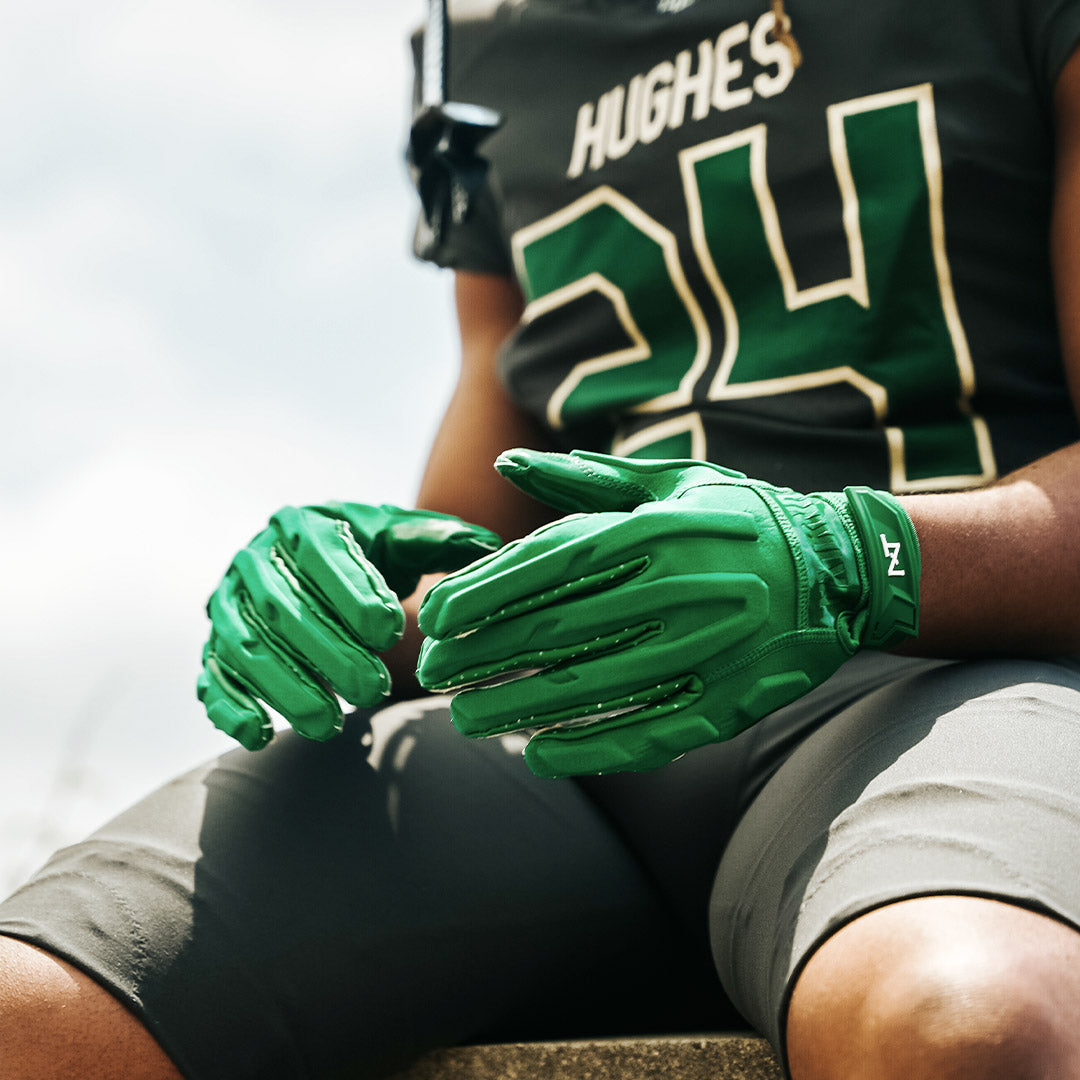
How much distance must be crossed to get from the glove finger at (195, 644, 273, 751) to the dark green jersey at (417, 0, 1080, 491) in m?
0.46

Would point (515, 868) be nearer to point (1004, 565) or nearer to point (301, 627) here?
point (301, 627)

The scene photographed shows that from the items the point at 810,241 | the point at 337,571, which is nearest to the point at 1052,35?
the point at 810,241

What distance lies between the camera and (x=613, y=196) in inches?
45.6

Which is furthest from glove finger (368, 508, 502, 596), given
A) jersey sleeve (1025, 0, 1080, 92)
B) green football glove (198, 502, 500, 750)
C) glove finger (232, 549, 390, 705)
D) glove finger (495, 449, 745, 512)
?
jersey sleeve (1025, 0, 1080, 92)

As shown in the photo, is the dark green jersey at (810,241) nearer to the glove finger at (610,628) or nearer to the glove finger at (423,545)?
the glove finger at (423,545)

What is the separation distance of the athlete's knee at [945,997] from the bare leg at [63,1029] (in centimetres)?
45

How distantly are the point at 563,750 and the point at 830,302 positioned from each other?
55 cm

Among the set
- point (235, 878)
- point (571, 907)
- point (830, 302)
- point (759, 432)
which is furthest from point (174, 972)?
point (830, 302)

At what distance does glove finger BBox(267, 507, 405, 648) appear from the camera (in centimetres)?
78

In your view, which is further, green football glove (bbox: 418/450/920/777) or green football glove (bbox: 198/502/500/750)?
green football glove (bbox: 198/502/500/750)

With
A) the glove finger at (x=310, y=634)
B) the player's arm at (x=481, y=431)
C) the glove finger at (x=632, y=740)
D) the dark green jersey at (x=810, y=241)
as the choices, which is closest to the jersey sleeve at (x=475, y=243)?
the player's arm at (x=481, y=431)

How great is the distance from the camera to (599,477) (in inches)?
29.7

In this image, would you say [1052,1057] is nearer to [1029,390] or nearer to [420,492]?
[1029,390]

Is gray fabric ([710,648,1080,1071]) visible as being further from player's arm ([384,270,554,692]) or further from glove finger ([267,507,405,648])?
player's arm ([384,270,554,692])
